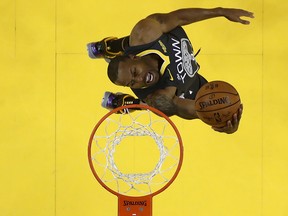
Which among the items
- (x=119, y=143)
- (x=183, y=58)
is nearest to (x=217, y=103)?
(x=183, y=58)

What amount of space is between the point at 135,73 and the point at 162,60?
24cm

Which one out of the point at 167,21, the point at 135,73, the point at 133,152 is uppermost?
the point at 167,21

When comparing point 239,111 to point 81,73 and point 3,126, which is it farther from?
point 3,126

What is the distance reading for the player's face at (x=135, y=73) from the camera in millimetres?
2564

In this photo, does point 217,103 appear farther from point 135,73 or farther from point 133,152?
point 133,152

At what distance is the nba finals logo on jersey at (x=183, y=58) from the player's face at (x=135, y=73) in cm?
23

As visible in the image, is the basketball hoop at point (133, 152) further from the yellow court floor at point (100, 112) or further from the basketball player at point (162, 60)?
the basketball player at point (162, 60)

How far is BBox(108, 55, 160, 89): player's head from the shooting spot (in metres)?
2.56

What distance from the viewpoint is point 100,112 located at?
3.39 meters

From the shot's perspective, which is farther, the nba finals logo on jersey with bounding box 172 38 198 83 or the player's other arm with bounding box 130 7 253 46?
the nba finals logo on jersey with bounding box 172 38 198 83

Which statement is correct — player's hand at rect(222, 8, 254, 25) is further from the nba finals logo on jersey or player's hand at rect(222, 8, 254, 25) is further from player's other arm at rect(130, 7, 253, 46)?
the nba finals logo on jersey

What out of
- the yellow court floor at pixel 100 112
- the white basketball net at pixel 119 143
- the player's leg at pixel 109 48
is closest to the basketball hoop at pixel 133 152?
the white basketball net at pixel 119 143

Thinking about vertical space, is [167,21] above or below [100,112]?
above

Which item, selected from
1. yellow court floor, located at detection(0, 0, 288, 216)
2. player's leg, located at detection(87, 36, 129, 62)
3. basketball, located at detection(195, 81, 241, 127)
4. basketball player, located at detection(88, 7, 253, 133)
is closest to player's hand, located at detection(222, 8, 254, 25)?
basketball player, located at detection(88, 7, 253, 133)
